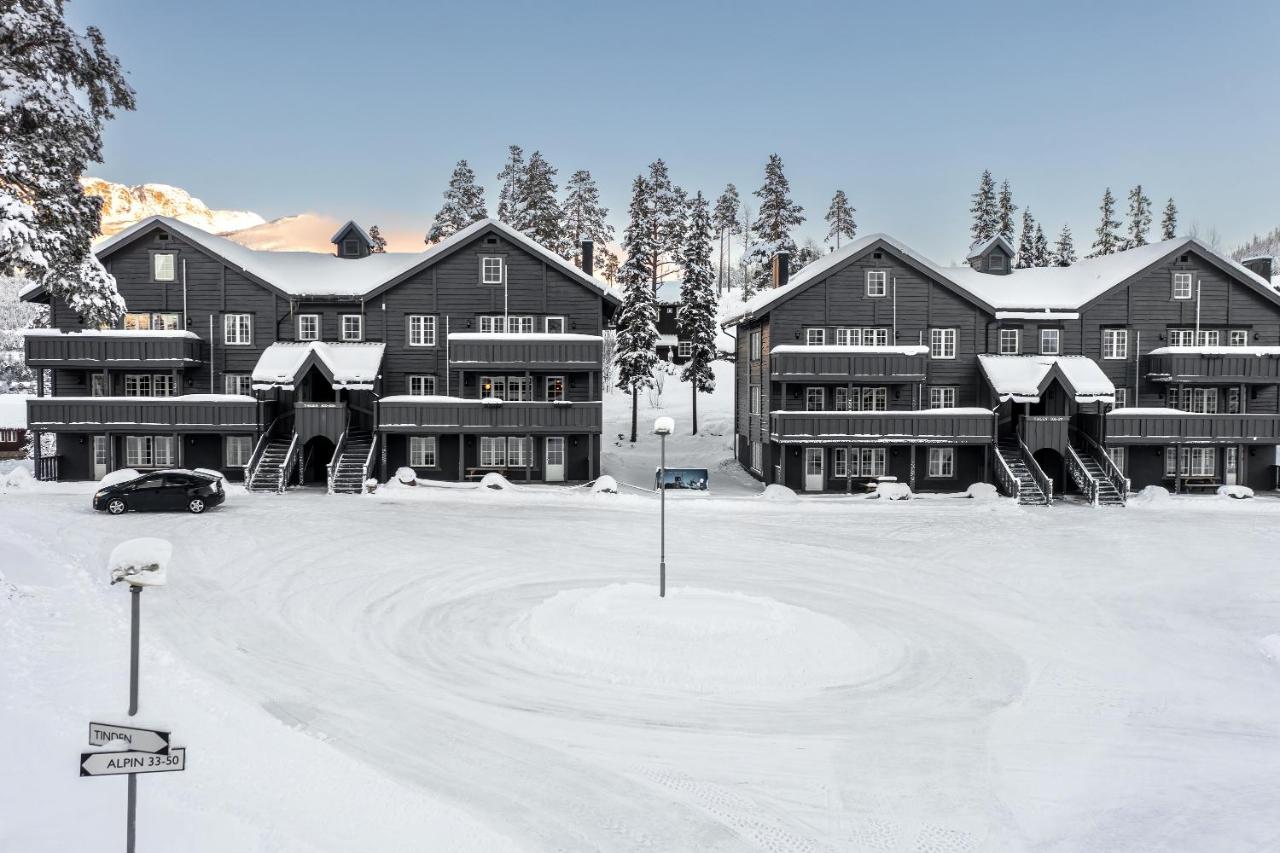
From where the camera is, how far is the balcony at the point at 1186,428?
38406 millimetres

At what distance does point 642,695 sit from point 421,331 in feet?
99.0

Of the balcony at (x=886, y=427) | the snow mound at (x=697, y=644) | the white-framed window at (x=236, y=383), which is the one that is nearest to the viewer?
the snow mound at (x=697, y=644)

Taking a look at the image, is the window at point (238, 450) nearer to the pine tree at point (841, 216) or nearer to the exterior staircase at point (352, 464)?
the exterior staircase at point (352, 464)

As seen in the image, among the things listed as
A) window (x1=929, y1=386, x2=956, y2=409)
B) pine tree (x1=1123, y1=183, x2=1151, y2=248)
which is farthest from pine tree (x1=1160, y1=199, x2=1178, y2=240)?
window (x1=929, y1=386, x2=956, y2=409)

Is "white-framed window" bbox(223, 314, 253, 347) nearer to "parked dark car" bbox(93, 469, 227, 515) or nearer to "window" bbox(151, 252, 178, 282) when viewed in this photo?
"window" bbox(151, 252, 178, 282)

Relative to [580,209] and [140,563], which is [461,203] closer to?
[580,209]

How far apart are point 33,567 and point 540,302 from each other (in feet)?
81.8

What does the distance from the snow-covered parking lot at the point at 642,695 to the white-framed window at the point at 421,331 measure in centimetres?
1657

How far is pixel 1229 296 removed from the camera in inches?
1609

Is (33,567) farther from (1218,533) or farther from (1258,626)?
(1218,533)

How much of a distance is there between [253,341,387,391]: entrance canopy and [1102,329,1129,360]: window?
121ft

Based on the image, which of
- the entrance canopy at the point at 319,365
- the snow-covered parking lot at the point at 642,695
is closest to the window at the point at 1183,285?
the snow-covered parking lot at the point at 642,695

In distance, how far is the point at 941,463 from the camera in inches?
1574

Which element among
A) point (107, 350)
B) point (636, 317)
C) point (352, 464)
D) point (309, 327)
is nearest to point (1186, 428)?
point (636, 317)
